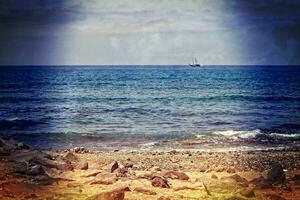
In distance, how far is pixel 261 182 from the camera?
171 inches

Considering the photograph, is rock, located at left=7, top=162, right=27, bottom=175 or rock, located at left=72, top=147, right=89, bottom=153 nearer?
rock, located at left=7, top=162, right=27, bottom=175

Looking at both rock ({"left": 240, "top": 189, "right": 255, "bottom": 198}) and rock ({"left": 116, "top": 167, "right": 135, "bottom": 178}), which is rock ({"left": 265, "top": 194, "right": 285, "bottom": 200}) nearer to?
rock ({"left": 240, "top": 189, "right": 255, "bottom": 198})

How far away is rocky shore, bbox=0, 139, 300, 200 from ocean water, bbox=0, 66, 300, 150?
0.44 ft

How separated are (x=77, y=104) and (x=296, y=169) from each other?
2141 millimetres

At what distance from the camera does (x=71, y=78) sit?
4.72 meters

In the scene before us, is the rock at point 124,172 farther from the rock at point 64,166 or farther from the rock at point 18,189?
the rock at point 18,189

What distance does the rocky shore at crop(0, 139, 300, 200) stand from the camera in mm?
4207

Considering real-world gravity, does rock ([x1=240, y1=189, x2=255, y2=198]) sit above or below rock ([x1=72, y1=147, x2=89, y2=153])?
below

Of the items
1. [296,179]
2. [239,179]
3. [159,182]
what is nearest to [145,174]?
[159,182]

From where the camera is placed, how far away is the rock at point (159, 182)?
4286mm

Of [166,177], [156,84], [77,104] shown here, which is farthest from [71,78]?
[166,177]

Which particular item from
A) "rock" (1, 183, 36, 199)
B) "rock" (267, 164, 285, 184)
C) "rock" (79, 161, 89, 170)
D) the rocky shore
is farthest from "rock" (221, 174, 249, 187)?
"rock" (1, 183, 36, 199)

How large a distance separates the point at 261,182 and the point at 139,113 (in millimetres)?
1289

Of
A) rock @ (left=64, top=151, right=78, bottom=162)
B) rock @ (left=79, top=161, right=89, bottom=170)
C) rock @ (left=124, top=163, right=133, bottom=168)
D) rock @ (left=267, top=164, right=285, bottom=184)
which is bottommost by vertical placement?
rock @ (left=267, top=164, right=285, bottom=184)
